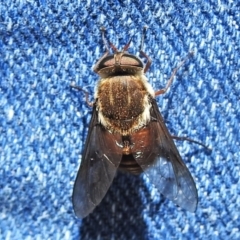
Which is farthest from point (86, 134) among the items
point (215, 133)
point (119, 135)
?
point (215, 133)

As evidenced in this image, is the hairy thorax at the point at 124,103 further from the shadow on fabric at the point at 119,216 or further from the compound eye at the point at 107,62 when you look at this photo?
the shadow on fabric at the point at 119,216

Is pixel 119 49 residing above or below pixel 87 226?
above

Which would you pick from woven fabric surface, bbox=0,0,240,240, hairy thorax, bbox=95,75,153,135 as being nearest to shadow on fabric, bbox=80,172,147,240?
woven fabric surface, bbox=0,0,240,240

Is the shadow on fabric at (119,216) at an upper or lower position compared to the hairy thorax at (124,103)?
lower

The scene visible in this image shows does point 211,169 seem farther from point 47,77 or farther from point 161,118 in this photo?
point 47,77

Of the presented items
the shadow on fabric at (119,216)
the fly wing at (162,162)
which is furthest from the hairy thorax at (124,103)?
the shadow on fabric at (119,216)
